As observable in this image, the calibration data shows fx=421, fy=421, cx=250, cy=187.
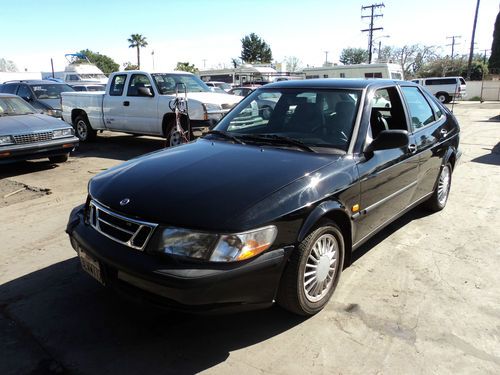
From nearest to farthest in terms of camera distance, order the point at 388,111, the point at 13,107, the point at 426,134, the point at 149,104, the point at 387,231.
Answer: the point at 388,111 → the point at 426,134 → the point at 387,231 → the point at 13,107 → the point at 149,104

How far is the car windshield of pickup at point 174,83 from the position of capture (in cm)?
970

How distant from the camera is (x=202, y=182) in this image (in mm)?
2873

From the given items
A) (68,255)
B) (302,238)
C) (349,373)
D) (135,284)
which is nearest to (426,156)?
(302,238)

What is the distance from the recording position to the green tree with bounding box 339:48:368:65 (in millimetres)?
85400

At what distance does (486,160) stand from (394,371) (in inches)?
306

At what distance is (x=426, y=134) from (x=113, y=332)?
370 cm

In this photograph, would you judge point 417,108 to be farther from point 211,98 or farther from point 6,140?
point 6,140

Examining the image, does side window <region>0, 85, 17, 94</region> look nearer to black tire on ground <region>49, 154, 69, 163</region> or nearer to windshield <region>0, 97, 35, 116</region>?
windshield <region>0, 97, 35, 116</region>

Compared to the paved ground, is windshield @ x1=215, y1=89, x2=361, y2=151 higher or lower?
higher

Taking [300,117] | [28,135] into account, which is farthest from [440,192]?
[28,135]

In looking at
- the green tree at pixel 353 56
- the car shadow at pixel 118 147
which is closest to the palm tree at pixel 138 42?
the green tree at pixel 353 56

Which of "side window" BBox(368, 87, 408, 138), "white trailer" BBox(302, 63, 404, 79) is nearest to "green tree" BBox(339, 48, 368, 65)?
"white trailer" BBox(302, 63, 404, 79)

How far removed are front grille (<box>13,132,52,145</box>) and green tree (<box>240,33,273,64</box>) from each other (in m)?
72.9

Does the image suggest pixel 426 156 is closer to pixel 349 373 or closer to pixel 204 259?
pixel 349 373
